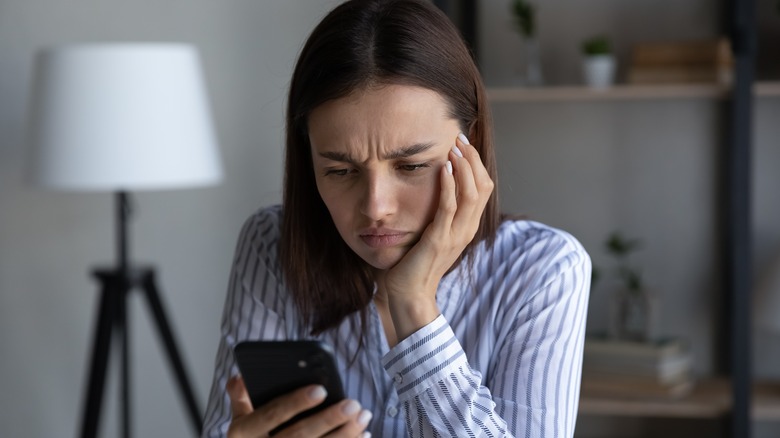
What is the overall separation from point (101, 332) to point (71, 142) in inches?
19.2

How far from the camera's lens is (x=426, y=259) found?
1.28 m

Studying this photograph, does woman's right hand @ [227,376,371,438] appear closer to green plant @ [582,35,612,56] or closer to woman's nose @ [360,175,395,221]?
woman's nose @ [360,175,395,221]

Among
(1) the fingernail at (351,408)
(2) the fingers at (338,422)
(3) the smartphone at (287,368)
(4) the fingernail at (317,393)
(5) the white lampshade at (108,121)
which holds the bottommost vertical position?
(2) the fingers at (338,422)

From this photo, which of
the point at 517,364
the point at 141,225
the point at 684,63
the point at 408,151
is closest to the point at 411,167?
the point at 408,151

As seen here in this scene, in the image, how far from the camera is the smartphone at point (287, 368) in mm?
1085

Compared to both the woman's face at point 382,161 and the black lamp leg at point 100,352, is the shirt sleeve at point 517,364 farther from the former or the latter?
the black lamp leg at point 100,352

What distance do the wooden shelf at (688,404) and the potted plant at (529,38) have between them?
2.72ft

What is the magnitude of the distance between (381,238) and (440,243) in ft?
0.26

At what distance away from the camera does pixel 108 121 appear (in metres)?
2.13

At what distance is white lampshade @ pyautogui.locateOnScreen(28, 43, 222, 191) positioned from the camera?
83.7 inches

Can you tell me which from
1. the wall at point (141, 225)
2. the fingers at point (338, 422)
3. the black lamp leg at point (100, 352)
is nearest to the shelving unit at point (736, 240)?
the wall at point (141, 225)

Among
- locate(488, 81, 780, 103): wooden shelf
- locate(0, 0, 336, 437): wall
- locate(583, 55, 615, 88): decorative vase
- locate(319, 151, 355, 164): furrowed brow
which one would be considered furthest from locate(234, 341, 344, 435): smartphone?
locate(0, 0, 336, 437): wall

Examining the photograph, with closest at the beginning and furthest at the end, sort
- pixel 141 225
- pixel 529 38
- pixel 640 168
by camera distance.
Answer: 1. pixel 529 38
2. pixel 640 168
3. pixel 141 225

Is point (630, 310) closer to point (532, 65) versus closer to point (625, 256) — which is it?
point (625, 256)
